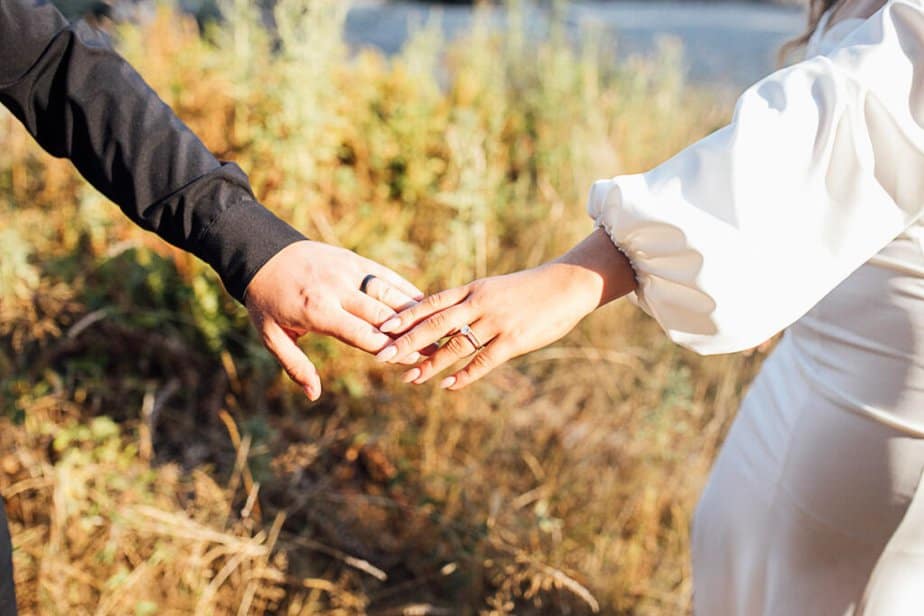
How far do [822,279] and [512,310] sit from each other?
40cm

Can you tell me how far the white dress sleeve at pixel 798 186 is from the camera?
1.08m

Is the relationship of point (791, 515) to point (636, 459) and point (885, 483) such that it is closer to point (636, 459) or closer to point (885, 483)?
point (885, 483)

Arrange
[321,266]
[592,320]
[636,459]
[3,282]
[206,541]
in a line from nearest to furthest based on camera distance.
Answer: [321,266] → [206,541] → [3,282] → [636,459] → [592,320]

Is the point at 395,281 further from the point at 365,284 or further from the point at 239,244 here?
the point at 239,244

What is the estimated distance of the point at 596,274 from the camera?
125 cm

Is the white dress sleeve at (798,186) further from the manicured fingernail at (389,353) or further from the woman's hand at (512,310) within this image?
the manicured fingernail at (389,353)

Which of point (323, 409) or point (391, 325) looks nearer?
point (391, 325)

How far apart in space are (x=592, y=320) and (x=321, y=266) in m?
1.98

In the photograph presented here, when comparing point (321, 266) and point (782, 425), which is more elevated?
point (321, 266)

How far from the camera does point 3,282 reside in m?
2.31

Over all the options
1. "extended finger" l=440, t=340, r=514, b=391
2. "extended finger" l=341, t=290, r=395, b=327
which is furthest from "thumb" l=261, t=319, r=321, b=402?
"extended finger" l=440, t=340, r=514, b=391

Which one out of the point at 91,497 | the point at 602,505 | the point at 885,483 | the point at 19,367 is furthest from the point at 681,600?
the point at 19,367

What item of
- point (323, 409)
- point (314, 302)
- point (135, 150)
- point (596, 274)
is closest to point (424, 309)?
point (314, 302)

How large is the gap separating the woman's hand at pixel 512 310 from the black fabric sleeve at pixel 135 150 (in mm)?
254
